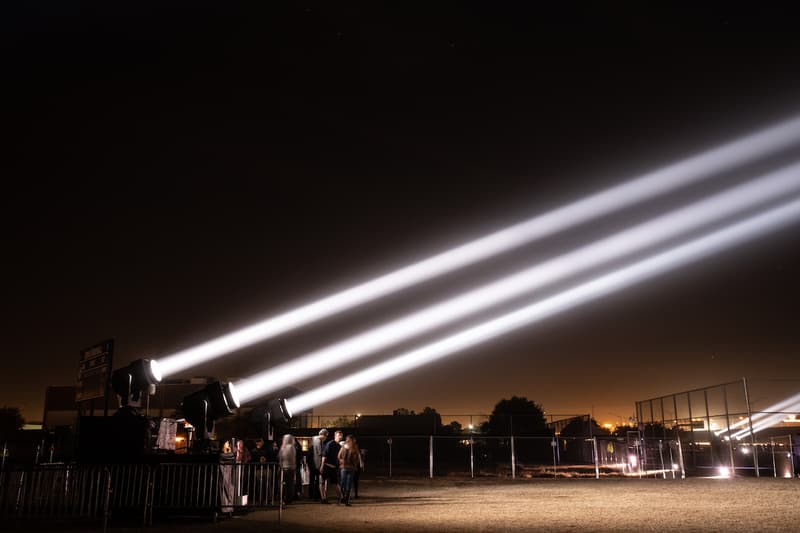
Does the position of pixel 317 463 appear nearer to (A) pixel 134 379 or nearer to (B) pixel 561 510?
(A) pixel 134 379

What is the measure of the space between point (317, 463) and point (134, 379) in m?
5.51

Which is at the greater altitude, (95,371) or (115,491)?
(95,371)

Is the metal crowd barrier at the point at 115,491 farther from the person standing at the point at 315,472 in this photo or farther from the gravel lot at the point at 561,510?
the person standing at the point at 315,472

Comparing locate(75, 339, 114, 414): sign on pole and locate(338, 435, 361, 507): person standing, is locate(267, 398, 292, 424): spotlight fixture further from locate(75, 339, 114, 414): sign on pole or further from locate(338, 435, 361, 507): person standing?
locate(75, 339, 114, 414): sign on pole

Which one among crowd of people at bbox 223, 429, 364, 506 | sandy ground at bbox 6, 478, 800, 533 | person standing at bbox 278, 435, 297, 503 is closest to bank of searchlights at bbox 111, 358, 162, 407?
sandy ground at bbox 6, 478, 800, 533

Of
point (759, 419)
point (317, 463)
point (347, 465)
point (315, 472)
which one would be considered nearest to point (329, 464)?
point (315, 472)

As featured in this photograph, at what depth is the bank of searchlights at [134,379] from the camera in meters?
11.6

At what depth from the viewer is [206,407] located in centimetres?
1188

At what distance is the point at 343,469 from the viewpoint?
44.9 ft

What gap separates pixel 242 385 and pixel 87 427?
3783 centimetres

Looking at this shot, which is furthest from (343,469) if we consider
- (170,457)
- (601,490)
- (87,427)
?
(601,490)

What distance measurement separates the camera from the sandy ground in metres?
9.60

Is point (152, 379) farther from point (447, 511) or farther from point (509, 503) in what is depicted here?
point (509, 503)

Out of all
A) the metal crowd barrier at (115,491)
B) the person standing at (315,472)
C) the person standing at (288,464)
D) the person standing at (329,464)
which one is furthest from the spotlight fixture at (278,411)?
the metal crowd barrier at (115,491)
